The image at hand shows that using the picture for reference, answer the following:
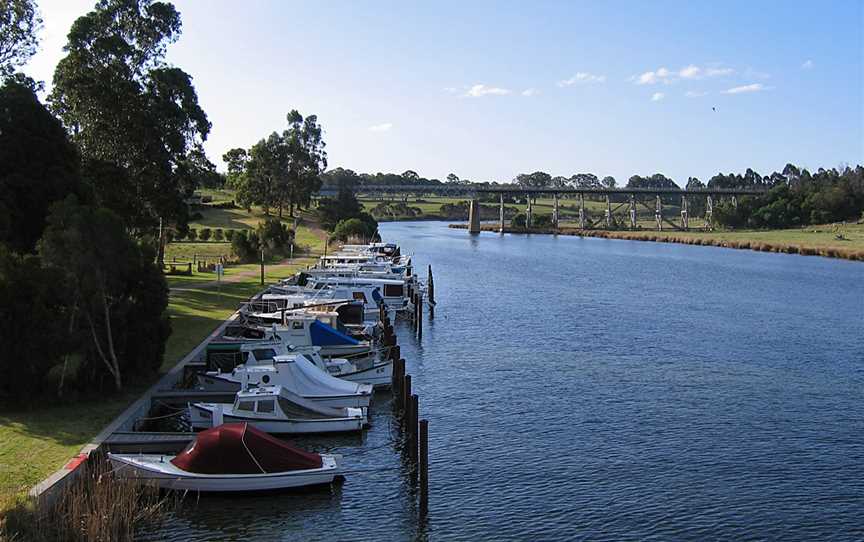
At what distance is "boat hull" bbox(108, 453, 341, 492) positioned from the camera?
2394 cm

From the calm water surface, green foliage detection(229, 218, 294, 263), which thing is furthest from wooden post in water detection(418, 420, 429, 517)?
green foliage detection(229, 218, 294, 263)

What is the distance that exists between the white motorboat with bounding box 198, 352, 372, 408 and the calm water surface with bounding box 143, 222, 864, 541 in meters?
1.56

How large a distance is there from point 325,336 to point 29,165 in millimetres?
15001

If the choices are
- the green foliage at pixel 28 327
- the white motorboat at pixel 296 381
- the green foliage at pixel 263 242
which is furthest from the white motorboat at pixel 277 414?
the green foliage at pixel 263 242

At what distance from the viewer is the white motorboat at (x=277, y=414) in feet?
97.2

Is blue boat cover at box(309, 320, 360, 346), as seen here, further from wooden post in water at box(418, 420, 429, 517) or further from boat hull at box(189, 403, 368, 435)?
wooden post in water at box(418, 420, 429, 517)

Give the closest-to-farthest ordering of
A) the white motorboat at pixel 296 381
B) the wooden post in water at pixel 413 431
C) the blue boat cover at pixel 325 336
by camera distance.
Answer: the wooden post in water at pixel 413 431 < the white motorboat at pixel 296 381 < the blue boat cover at pixel 325 336

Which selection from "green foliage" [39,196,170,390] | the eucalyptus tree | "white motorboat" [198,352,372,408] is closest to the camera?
"green foliage" [39,196,170,390]

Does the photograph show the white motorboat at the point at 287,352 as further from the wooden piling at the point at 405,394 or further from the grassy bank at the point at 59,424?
the wooden piling at the point at 405,394

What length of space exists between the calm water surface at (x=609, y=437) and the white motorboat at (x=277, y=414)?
0.71 m

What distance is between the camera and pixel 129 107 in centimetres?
5362

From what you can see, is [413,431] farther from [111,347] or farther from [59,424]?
[111,347]

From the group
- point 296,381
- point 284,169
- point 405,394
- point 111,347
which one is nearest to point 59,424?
point 111,347

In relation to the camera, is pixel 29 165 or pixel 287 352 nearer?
pixel 287 352
